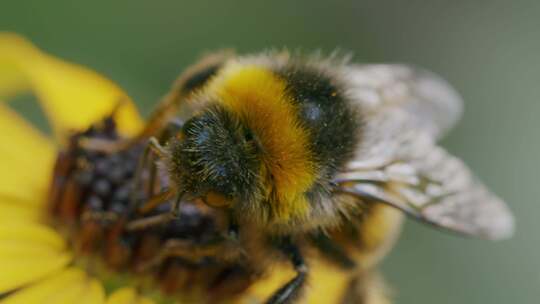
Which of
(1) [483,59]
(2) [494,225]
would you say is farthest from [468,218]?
(1) [483,59]

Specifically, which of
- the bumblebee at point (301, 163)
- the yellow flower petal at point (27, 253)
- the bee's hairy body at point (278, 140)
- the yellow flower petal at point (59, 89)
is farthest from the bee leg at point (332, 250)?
the yellow flower petal at point (59, 89)

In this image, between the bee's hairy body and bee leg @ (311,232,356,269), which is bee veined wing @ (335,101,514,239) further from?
bee leg @ (311,232,356,269)

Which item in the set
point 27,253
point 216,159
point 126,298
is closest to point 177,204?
point 216,159

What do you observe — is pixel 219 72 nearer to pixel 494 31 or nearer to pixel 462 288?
pixel 462 288

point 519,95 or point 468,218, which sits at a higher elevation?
point 519,95

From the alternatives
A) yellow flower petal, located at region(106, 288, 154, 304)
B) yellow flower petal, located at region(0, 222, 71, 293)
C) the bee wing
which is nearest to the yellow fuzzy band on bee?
the bee wing

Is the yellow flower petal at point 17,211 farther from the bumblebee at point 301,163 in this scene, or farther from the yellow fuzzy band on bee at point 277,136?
the yellow fuzzy band on bee at point 277,136

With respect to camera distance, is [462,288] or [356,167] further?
[462,288]
